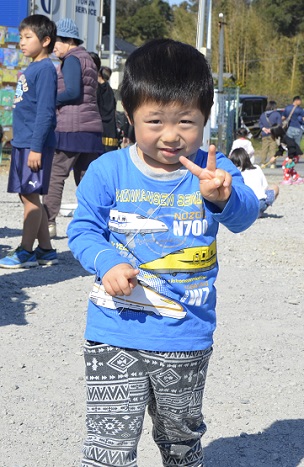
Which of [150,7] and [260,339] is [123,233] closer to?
[260,339]

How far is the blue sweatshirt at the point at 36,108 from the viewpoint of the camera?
6.19 metres

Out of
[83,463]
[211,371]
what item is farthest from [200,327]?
[211,371]

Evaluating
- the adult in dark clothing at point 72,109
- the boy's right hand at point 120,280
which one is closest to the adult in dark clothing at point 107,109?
the adult in dark clothing at point 72,109

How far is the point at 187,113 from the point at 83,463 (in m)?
1.07

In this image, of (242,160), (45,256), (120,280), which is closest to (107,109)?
(242,160)

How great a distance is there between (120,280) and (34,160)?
407cm

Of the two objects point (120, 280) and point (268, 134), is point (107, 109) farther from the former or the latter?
point (268, 134)

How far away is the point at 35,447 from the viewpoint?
344 centimetres

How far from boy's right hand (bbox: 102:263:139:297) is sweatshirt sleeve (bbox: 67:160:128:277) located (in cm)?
15

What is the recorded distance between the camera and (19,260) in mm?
6613

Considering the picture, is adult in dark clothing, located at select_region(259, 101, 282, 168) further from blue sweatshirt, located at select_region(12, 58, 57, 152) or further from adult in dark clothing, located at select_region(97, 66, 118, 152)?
blue sweatshirt, located at select_region(12, 58, 57, 152)

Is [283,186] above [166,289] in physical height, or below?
below

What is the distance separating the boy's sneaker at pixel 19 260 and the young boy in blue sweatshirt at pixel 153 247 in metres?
4.09

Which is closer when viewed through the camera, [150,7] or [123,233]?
[123,233]
